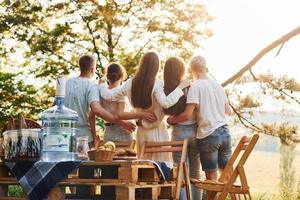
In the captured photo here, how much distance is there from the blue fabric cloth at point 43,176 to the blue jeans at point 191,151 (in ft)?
7.28

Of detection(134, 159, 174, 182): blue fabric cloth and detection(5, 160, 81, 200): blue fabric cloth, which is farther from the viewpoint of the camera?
detection(134, 159, 174, 182): blue fabric cloth

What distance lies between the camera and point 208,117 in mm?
7184

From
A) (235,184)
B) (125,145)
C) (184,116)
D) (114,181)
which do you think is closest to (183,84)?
(184,116)

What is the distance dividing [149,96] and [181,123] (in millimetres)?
470

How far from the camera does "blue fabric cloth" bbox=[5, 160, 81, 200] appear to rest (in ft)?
16.2

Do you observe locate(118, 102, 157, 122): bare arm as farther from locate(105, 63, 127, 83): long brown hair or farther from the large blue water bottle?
the large blue water bottle

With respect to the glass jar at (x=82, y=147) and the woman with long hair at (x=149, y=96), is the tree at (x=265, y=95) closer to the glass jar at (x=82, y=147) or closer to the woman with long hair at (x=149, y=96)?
the woman with long hair at (x=149, y=96)

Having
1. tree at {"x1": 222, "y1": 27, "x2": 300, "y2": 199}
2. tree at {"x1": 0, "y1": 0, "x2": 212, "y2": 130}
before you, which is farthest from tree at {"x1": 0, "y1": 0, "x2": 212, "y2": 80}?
tree at {"x1": 222, "y1": 27, "x2": 300, "y2": 199}

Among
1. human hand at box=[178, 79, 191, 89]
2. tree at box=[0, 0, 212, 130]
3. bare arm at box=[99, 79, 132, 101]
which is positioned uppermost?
tree at box=[0, 0, 212, 130]

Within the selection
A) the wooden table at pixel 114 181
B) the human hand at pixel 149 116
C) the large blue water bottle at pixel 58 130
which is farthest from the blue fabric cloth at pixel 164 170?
the human hand at pixel 149 116

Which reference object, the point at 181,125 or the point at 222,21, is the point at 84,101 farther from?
the point at 222,21

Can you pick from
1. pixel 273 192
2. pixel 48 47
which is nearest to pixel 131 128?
pixel 273 192

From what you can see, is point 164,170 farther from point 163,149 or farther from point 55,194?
point 163,149

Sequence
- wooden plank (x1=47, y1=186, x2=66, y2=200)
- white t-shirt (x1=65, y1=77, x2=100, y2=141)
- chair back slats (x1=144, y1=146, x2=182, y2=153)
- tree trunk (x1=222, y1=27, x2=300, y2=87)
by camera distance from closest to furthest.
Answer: wooden plank (x1=47, y1=186, x2=66, y2=200), chair back slats (x1=144, y1=146, x2=182, y2=153), white t-shirt (x1=65, y1=77, x2=100, y2=141), tree trunk (x1=222, y1=27, x2=300, y2=87)
